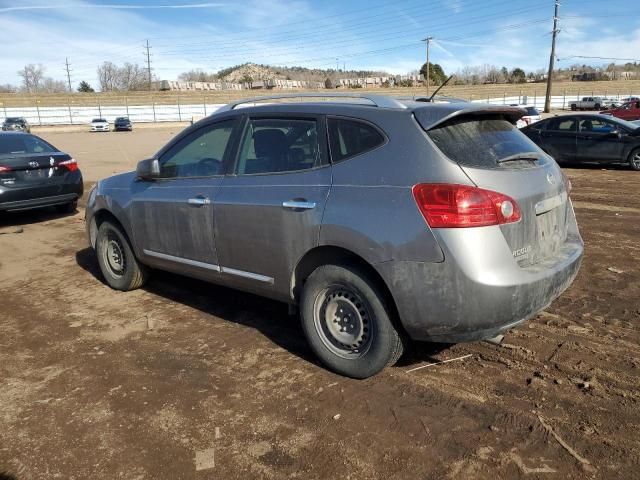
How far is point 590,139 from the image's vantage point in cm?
1395

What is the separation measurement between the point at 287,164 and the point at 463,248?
145cm

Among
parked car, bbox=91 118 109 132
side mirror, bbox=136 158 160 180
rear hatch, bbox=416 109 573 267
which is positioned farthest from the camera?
parked car, bbox=91 118 109 132

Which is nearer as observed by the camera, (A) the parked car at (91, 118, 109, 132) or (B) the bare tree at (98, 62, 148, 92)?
(A) the parked car at (91, 118, 109, 132)

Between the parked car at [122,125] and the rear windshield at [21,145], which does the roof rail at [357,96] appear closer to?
the rear windshield at [21,145]

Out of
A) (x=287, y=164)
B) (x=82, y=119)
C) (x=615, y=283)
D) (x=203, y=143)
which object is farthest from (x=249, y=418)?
(x=82, y=119)

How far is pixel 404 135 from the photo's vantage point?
331 cm

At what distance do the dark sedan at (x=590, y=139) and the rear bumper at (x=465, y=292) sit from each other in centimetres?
1222

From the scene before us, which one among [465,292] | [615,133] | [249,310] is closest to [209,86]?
[615,133]

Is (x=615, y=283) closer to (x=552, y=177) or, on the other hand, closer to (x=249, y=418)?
(x=552, y=177)

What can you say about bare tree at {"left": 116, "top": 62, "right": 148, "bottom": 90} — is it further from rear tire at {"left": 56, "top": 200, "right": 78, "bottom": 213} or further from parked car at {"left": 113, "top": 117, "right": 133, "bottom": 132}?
rear tire at {"left": 56, "top": 200, "right": 78, "bottom": 213}

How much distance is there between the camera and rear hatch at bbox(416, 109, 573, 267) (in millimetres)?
3203

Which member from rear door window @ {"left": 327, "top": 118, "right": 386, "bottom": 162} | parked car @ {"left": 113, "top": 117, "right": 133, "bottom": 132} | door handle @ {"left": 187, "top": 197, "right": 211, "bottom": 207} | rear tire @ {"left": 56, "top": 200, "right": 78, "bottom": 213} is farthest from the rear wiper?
parked car @ {"left": 113, "top": 117, "right": 133, "bottom": 132}

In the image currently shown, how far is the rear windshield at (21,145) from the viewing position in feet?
29.3

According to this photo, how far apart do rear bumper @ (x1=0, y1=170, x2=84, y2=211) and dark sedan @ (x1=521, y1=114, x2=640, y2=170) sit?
11759mm
